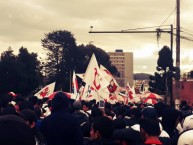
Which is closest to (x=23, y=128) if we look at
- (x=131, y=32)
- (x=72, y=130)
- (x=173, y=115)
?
(x=72, y=130)

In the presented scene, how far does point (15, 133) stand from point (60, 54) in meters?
91.1

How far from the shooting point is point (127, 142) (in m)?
5.59

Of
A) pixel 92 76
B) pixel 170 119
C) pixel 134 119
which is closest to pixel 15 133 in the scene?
pixel 170 119

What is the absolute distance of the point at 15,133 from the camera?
2.65 m

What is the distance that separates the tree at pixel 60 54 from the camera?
91.4 meters

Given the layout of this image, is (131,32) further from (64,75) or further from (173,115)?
(64,75)

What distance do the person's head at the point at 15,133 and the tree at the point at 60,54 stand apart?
87733mm

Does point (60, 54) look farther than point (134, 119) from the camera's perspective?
Yes

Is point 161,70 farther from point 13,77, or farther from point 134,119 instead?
point 134,119

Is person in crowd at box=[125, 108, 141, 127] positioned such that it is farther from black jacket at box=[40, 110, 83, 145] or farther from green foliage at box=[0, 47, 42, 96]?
green foliage at box=[0, 47, 42, 96]

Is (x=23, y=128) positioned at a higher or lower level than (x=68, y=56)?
lower

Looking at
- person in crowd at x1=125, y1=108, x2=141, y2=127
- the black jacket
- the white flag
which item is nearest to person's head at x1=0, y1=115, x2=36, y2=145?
the black jacket

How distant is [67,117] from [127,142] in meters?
0.96

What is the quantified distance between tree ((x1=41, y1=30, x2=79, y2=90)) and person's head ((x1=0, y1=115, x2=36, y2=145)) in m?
87.7
